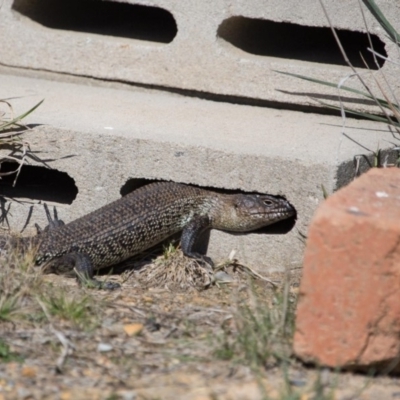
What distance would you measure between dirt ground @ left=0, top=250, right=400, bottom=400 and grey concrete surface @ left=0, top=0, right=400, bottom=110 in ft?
6.33

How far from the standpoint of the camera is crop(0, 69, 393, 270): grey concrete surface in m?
5.72

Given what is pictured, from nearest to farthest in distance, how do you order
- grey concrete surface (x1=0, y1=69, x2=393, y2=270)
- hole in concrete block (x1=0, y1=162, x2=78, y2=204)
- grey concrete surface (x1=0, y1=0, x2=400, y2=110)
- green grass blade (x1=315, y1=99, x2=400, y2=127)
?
grey concrete surface (x1=0, y1=69, x2=393, y2=270)
green grass blade (x1=315, y1=99, x2=400, y2=127)
grey concrete surface (x1=0, y1=0, x2=400, y2=110)
hole in concrete block (x1=0, y1=162, x2=78, y2=204)

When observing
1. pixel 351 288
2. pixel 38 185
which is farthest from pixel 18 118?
pixel 351 288

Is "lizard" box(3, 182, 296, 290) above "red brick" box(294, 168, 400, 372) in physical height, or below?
below

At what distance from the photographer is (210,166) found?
5.86m

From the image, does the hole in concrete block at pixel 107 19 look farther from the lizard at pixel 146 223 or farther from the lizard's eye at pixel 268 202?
the lizard's eye at pixel 268 202

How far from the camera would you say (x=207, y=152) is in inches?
228

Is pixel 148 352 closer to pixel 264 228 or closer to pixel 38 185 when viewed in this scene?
pixel 264 228

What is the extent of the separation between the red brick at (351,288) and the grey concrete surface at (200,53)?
97.6 inches

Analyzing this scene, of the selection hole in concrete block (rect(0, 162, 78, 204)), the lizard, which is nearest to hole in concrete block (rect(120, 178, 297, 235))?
the lizard

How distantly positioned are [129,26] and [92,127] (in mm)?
1911

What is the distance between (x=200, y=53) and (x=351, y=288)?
308 cm

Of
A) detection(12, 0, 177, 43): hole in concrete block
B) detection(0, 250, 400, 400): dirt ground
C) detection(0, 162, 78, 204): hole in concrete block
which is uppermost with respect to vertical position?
detection(12, 0, 177, 43): hole in concrete block

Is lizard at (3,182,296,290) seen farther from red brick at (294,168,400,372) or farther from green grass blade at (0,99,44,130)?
red brick at (294,168,400,372)
